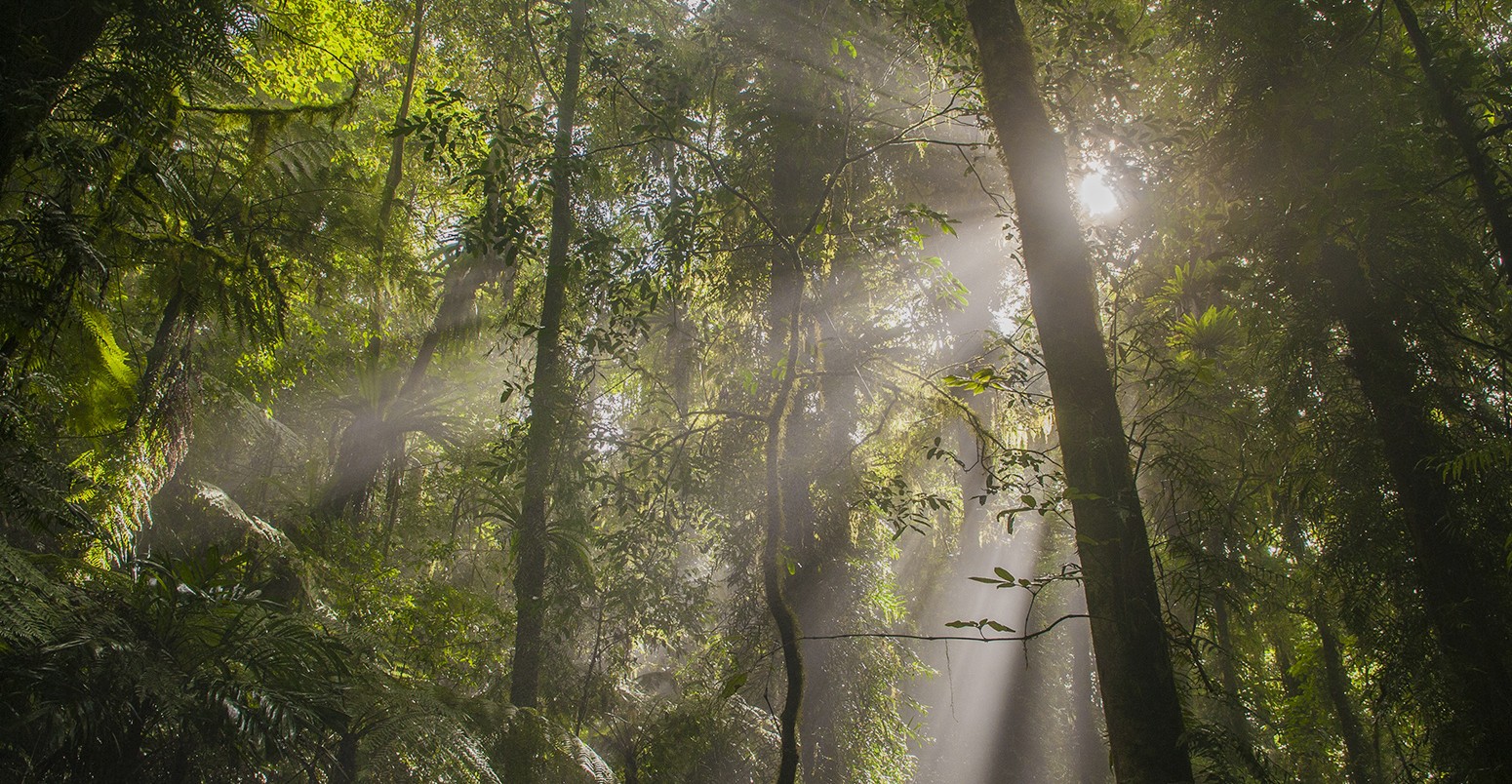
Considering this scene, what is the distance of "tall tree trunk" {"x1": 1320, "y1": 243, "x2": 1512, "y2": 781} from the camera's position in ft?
14.6

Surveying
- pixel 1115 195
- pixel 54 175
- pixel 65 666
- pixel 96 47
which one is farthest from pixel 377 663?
pixel 1115 195

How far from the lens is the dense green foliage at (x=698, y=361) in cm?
284

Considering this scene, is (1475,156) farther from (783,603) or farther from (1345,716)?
(1345,716)

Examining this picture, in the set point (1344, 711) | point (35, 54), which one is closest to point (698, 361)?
point (35, 54)

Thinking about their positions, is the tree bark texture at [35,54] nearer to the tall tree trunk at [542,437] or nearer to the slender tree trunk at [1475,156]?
the tall tree trunk at [542,437]

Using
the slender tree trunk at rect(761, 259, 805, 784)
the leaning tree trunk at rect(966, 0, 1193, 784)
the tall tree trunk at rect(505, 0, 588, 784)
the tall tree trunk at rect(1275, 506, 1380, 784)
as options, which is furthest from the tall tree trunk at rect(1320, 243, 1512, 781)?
the tall tree trunk at rect(505, 0, 588, 784)

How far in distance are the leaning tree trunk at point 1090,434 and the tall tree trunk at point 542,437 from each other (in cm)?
366

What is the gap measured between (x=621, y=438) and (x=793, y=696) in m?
3.02

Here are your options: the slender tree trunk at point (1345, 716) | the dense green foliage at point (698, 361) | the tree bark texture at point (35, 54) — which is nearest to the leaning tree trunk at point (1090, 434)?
the dense green foliage at point (698, 361)

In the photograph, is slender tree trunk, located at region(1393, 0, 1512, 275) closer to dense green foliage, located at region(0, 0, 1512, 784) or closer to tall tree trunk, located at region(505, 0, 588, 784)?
dense green foliage, located at region(0, 0, 1512, 784)

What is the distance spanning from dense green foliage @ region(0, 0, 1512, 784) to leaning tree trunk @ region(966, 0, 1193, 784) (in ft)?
0.48

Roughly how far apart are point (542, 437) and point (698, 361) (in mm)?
2265

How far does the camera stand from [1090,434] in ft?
9.27

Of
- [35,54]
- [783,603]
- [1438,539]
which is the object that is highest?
[35,54]
